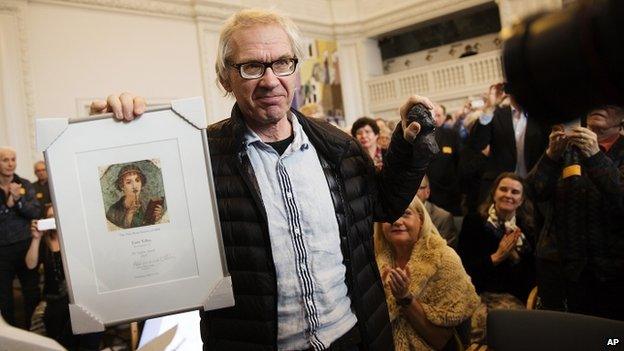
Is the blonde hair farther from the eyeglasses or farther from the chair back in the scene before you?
the eyeglasses

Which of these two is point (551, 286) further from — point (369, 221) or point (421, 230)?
point (369, 221)

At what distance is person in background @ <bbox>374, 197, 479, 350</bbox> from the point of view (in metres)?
2.23

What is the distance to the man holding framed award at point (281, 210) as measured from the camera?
126 cm

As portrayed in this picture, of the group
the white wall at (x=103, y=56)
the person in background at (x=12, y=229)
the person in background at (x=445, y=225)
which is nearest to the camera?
the person in background at (x=445, y=225)

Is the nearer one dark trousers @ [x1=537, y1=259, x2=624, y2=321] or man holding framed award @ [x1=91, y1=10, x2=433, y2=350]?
man holding framed award @ [x1=91, y1=10, x2=433, y2=350]

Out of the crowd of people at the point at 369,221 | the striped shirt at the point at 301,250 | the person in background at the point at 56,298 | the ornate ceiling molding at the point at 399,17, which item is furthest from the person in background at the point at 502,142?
the ornate ceiling molding at the point at 399,17

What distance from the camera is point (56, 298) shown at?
364 centimetres

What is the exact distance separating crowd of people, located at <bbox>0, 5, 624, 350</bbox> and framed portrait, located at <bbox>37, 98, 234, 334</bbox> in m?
0.04

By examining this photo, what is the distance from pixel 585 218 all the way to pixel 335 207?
174 centimetres

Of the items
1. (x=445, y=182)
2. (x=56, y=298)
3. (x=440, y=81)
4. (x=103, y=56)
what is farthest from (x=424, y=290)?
(x=440, y=81)

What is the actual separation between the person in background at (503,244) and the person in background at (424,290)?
28.6 inches

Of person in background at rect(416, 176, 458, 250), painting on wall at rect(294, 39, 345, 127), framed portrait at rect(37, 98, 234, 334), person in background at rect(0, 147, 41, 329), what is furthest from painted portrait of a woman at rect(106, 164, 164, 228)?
painting on wall at rect(294, 39, 345, 127)

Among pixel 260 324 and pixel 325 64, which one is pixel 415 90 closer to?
pixel 325 64

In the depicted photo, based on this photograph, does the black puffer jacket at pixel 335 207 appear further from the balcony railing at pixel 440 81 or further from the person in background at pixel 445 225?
the balcony railing at pixel 440 81
